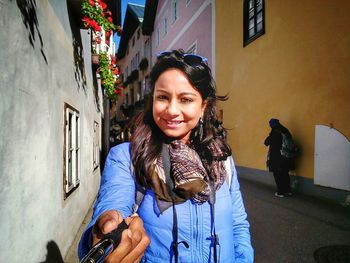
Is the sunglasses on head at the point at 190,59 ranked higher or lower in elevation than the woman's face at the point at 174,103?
higher

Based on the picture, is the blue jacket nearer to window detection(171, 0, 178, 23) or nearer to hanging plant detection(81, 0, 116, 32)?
hanging plant detection(81, 0, 116, 32)

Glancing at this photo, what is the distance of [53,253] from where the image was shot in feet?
10.2

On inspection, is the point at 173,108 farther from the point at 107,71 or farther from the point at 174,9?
the point at 174,9

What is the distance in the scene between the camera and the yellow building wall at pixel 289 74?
637 cm

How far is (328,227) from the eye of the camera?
4.71 m

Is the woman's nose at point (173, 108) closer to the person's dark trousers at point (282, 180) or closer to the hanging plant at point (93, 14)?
the hanging plant at point (93, 14)

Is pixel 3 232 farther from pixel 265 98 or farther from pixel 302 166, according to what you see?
pixel 265 98

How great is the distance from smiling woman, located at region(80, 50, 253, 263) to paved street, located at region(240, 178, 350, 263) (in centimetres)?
257

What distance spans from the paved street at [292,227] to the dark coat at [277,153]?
2.63ft

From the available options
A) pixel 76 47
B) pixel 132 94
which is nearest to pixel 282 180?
pixel 76 47

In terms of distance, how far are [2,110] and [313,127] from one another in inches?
277

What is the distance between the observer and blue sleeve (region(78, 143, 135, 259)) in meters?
1.14

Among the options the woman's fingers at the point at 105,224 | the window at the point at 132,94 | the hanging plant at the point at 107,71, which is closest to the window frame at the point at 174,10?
the window at the point at 132,94

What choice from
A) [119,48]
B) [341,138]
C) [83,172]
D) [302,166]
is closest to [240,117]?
[302,166]
